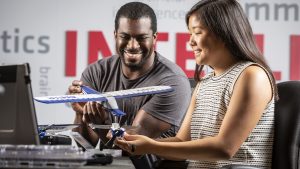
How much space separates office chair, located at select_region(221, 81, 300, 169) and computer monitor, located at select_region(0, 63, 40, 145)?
2.73 feet

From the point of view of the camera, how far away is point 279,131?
5.71 feet

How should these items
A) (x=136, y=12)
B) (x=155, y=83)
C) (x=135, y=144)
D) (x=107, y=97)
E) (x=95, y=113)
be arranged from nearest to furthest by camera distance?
(x=135, y=144)
(x=107, y=97)
(x=95, y=113)
(x=155, y=83)
(x=136, y=12)

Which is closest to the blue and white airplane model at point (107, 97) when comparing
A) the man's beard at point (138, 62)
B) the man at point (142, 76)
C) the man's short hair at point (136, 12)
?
the man at point (142, 76)

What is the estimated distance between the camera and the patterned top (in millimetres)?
1702

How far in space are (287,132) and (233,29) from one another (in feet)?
1.21

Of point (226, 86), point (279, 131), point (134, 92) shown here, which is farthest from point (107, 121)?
point (279, 131)

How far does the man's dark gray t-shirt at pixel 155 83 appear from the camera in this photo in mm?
2891

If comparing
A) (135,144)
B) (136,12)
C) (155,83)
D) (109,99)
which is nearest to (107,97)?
(109,99)

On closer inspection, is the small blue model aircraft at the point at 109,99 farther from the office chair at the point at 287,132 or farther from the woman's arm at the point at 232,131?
the office chair at the point at 287,132

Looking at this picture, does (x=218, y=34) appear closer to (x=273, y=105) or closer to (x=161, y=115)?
(x=273, y=105)

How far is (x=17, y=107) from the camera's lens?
4.24ft

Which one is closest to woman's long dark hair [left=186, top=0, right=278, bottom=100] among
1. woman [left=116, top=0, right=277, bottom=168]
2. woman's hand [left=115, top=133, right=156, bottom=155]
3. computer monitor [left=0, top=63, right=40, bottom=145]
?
woman [left=116, top=0, right=277, bottom=168]

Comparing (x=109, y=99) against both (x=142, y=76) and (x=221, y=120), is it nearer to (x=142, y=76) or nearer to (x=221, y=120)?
(x=221, y=120)

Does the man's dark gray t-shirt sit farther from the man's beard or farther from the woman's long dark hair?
the woman's long dark hair
